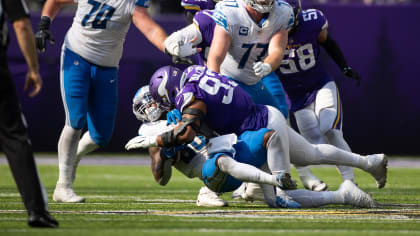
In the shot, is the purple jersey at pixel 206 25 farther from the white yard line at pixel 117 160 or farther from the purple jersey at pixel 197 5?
the white yard line at pixel 117 160

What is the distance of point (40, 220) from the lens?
13.1 ft

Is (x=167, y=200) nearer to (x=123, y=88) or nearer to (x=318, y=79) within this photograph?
(x=318, y=79)

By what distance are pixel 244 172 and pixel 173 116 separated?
0.63 m

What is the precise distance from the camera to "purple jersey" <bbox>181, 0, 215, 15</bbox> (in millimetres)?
6871

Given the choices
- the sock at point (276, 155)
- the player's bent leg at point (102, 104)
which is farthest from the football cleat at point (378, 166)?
the player's bent leg at point (102, 104)

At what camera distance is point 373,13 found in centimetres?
1249

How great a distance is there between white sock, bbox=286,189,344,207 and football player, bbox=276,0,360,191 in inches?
59.3

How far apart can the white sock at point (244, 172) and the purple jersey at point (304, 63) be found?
7.44 ft

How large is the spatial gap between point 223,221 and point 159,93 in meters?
1.32

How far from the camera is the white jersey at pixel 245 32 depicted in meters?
5.84

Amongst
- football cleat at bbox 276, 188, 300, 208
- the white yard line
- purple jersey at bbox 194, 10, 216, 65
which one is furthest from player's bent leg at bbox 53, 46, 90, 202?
the white yard line

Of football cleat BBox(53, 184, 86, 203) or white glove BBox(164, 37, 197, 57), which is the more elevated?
white glove BBox(164, 37, 197, 57)

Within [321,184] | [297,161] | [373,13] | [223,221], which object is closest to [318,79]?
[321,184]

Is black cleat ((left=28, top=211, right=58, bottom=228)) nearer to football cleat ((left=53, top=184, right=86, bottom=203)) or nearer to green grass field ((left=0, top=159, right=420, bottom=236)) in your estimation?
green grass field ((left=0, top=159, right=420, bottom=236))
